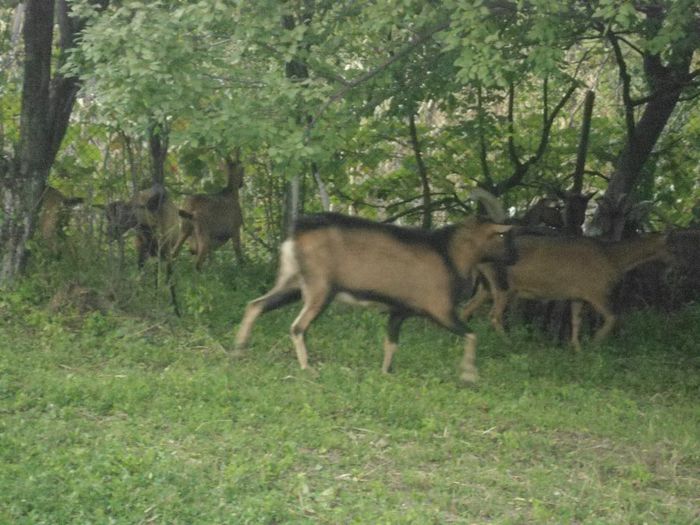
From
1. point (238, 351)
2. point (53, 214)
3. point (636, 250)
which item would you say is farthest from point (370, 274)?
point (53, 214)

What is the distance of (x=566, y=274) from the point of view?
12281 mm

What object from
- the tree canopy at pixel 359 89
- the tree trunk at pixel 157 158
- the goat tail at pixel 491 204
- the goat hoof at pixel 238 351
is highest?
the tree canopy at pixel 359 89

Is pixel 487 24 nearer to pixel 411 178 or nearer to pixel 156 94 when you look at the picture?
pixel 156 94

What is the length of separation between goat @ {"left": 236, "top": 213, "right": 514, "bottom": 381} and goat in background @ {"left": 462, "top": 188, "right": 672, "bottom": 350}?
190cm

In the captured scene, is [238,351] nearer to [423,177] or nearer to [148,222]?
[148,222]

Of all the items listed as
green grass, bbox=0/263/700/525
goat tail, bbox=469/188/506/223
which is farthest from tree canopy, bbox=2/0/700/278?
green grass, bbox=0/263/700/525

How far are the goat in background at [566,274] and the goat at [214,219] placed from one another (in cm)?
334

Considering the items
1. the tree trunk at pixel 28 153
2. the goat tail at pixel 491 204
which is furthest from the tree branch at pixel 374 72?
the tree trunk at pixel 28 153

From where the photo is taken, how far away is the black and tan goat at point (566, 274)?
1225cm

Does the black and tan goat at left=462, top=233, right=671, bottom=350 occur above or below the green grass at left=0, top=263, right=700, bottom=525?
above

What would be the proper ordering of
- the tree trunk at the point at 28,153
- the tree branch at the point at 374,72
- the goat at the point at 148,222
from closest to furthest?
the tree branch at the point at 374,72 → the goat at the point at 148,222 → the tree trunk at the point at 28,153

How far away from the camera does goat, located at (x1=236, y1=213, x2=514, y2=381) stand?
32.6ft

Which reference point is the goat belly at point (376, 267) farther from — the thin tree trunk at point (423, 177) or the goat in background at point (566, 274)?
the thin tree trunk at point (423, 177)

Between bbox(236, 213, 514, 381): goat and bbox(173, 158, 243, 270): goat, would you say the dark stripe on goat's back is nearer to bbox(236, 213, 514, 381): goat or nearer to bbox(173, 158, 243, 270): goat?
bbox(236, 213, 514, 381): goat
